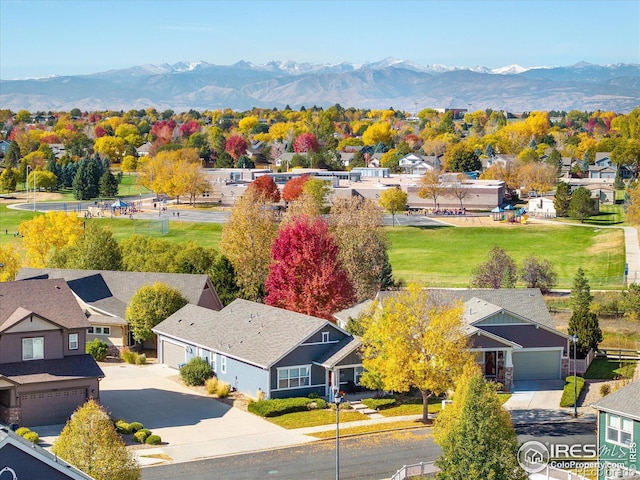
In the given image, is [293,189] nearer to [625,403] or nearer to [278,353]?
[278,353]

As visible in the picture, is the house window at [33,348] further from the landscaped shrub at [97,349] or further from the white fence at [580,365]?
the white fence at [580,365]

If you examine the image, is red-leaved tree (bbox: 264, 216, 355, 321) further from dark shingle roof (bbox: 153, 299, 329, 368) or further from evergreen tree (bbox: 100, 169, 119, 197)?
evergreen tree (bbox: 100, 169, 119, 197)

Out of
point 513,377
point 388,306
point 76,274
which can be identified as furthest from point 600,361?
point 76,274

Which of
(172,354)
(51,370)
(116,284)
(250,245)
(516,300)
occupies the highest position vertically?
(250,245)

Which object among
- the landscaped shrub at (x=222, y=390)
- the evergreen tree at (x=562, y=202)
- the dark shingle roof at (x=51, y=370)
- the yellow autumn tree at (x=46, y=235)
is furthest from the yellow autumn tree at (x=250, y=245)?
the evergreen tree at (x=562, y=202)

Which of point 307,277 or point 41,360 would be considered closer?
point 41,360

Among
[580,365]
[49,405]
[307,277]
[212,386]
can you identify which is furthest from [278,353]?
[580,365]

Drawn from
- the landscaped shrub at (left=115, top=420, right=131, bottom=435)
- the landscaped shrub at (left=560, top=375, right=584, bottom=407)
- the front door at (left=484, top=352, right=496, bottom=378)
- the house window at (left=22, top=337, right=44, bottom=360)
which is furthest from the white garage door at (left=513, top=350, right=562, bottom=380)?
the house window at (left=22, top=337, right=44, bottom=360)
